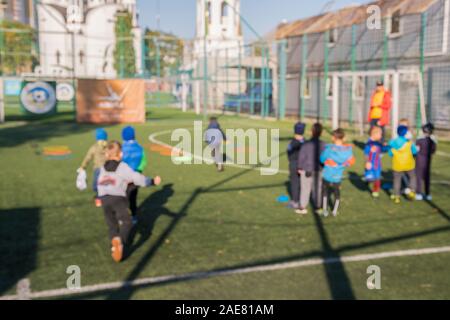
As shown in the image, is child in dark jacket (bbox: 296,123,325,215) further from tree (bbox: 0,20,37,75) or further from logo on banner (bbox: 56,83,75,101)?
logo on banner (bbox: 56,83,75,101)

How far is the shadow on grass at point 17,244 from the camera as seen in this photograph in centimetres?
649

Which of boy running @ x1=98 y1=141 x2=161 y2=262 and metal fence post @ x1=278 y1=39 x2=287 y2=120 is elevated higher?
metal fence post @ x1=278 y1=39 x2=287 y2=120

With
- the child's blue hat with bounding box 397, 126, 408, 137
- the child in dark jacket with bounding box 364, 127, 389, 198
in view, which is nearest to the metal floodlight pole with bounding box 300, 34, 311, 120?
the child in dark jacket with bounding box 364, 127, 389, 198

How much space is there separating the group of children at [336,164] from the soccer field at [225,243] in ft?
1.14

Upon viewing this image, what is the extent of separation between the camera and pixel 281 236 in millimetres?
8133

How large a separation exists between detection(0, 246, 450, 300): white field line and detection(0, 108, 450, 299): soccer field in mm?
14

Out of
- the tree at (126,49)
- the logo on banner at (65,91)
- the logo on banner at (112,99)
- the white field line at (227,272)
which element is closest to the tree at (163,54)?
the tree at (126,49)

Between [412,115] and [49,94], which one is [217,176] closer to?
[412,115]

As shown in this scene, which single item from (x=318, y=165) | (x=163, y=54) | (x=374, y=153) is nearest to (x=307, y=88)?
(x=374, y=153)

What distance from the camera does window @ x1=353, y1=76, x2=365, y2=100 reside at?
91.9ft

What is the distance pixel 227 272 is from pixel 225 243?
48.2 inches
